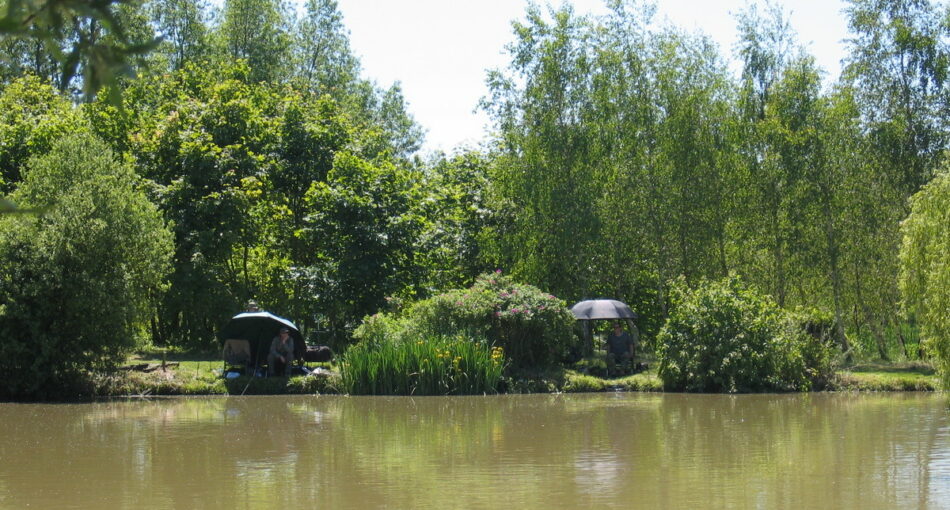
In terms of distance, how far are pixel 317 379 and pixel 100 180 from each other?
6.75m

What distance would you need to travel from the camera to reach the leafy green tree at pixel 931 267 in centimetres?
1655

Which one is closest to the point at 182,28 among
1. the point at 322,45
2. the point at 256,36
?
the point at 256,36

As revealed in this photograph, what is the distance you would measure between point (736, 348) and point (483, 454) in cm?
1022

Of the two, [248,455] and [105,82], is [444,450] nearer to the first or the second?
[248,455]

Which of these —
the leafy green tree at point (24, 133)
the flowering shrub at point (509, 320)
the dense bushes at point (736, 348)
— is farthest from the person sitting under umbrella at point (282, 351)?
the leafy green tree at point (24, 133)

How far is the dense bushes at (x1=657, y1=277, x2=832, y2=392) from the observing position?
22.0m

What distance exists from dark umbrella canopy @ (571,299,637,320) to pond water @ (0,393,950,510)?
3592 millimetres

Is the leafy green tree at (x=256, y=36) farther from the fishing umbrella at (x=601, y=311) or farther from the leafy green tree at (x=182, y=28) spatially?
the fishing umbrella at (x=601, y=311)

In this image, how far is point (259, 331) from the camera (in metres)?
23.9

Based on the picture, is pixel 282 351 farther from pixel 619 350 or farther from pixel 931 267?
pixel 931 267

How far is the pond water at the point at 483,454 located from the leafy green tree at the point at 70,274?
145 centimetres

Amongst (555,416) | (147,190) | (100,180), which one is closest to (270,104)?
(147,190)

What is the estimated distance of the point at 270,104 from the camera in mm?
33219

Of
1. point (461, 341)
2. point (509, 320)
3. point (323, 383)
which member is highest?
point (509, 320)
